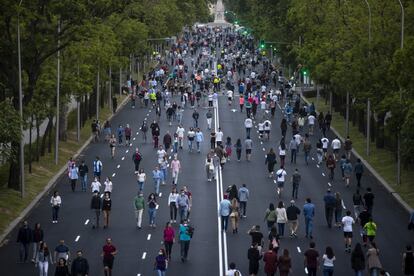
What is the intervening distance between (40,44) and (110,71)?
1176 inches

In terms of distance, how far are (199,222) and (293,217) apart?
4.30m

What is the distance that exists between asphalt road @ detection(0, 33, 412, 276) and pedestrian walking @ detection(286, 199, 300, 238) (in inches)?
13.3

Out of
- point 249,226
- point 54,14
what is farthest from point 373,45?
point 249,226

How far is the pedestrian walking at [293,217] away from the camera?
37312 millimetres

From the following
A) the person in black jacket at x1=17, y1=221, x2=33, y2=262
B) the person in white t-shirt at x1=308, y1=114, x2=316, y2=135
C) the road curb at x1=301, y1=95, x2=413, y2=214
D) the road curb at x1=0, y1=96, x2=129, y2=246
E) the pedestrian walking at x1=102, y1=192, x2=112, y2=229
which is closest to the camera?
the person in black jacket at x1=17, y1=221, x2=33, y2=262

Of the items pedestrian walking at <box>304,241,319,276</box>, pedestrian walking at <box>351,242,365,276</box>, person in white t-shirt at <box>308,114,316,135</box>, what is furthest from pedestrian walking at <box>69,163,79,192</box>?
person in white t-shirt at <box>308,114,316,135</box>

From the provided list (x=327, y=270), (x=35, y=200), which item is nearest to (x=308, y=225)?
(x=327, y=270)

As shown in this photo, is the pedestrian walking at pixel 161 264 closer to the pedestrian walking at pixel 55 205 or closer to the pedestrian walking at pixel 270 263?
the pedestrian walking at pixel 270 263

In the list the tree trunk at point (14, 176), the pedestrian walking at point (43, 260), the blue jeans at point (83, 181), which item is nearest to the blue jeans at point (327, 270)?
the pedestrian walking at point (43, 260)

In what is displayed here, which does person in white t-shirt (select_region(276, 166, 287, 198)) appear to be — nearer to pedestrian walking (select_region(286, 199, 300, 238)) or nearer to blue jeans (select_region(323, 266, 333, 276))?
pedestrian walking (select_region(286, 199, 300, 238))

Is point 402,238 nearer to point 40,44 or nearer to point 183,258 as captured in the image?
point 183,258

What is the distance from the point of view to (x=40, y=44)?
47.8m

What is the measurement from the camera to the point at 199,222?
133 feet

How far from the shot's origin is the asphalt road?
34.4 metres
